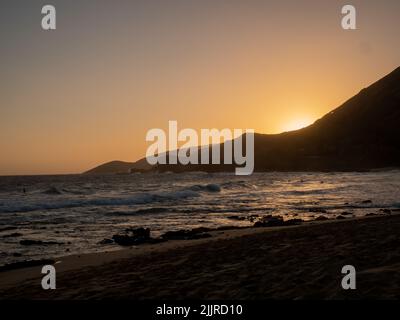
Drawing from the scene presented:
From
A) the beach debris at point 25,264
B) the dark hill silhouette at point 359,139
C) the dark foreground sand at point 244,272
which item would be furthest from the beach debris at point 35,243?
the dark hill silhouette at point 359,139

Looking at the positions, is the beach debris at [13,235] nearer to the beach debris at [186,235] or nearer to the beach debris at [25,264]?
the beach debris at [186,235]

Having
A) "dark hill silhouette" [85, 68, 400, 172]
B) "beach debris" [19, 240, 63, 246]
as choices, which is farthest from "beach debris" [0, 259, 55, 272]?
"dark hill silhouette" [85, 68, 400, 172]

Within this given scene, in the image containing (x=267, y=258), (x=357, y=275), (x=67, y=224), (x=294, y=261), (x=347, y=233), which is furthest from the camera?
(x=67, y=224)

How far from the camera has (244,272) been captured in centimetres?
969

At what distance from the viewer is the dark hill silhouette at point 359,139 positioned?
533 ft

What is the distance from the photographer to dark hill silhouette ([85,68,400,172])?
533 feet

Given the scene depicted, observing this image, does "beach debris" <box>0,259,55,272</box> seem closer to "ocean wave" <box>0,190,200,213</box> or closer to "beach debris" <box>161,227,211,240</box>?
"beach debris" <box>161,227,211,240</box>

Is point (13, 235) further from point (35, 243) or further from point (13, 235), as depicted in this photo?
point (35, 243)

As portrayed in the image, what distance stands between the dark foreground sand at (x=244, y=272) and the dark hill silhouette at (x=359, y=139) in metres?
154
